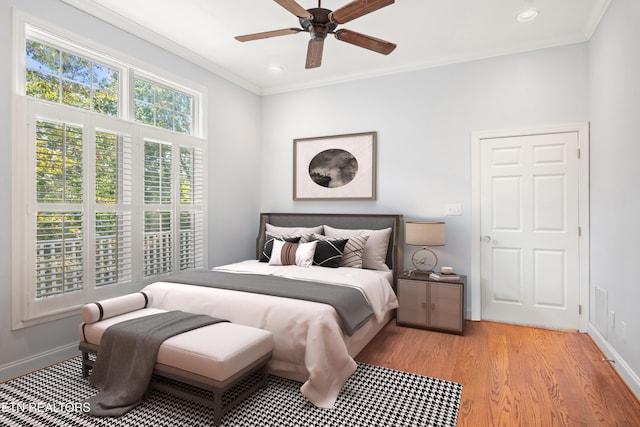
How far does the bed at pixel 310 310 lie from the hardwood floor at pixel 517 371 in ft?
1.34

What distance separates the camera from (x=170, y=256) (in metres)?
3.70

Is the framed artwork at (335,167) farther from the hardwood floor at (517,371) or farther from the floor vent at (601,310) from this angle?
the floor vent at (601,310)

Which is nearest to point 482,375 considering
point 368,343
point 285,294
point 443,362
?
point 443,362

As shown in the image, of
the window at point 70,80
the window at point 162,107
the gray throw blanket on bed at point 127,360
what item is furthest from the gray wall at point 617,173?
the window at point 70,80

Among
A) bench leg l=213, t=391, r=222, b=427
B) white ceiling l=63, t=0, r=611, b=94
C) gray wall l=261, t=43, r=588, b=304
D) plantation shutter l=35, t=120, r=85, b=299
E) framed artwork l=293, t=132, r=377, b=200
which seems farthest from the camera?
framed artwork l=293, t=132, r=377, b=200

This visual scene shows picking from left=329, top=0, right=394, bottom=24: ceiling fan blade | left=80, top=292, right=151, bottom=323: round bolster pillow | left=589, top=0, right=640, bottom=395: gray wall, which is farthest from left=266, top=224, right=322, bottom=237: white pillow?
left=589, top=0, right=640, bottom=395: gray wall

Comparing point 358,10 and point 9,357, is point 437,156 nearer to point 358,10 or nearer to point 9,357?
point 358,10

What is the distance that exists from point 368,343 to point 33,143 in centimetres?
309

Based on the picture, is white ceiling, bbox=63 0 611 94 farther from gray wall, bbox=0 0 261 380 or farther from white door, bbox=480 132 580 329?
white door, bbox=480 132 580 329

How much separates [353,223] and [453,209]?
3.76 ft

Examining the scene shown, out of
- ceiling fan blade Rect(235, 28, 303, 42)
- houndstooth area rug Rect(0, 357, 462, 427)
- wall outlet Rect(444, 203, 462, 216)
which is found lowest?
houndstooth area rug Rect(0, 357, 462, 427)

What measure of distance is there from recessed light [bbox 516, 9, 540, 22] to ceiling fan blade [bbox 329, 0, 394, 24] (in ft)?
5.45

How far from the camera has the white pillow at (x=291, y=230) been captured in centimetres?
421

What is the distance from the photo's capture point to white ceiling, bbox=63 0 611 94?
9.70ft
